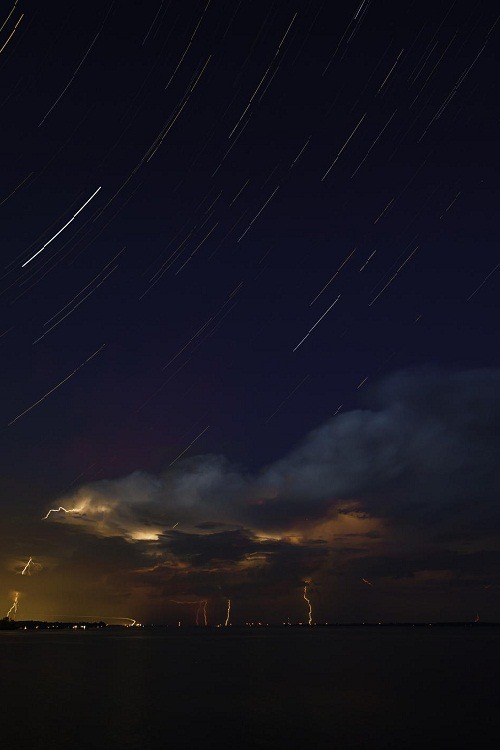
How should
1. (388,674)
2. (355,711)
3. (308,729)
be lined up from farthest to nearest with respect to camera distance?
(388,674)
(355,711)
(308,729)

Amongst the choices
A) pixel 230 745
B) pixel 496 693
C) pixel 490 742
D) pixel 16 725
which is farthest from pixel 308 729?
pixel 496 693

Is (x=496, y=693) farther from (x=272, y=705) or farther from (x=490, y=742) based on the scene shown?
(x=490, y=742)

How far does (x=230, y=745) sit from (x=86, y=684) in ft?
160

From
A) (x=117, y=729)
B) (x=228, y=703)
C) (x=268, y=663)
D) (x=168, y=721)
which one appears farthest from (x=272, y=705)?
(x=268, y=663)

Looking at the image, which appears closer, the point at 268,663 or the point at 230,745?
the point at 230,745

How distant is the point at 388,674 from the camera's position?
100812mm

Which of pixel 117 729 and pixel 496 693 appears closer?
pixel 117 729

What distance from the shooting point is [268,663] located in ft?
411

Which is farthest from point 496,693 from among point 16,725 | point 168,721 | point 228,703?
point 16,725

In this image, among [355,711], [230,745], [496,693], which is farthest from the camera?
[496,693]

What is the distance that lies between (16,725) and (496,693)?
53.8 m

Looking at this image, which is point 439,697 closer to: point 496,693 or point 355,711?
point 496,693

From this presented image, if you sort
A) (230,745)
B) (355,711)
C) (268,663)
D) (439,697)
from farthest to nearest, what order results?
1. (268,663)
2. (439,697)
3. (355,711)
4. (230,745)

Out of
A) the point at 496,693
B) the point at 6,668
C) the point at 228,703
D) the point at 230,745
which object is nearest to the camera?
the point at 230,745
